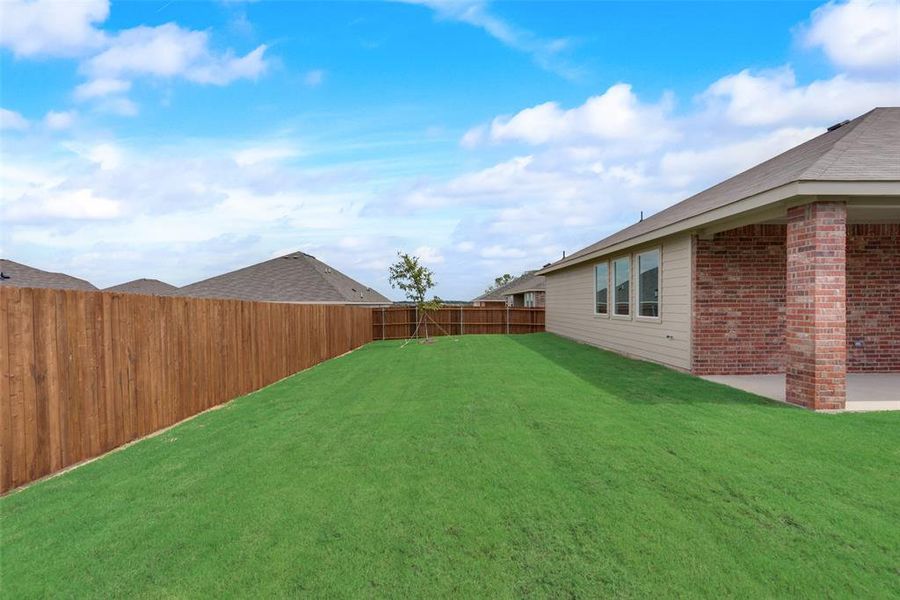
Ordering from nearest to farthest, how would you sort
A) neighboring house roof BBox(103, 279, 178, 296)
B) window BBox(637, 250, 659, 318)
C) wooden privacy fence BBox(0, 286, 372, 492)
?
wooden privacy fence BBox(0, 286, 372, 492), window BBox(637, 250, 659, 318), neighboring house roof BBox(103, 279, 178, 296)

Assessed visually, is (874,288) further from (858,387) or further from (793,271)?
(793,271)

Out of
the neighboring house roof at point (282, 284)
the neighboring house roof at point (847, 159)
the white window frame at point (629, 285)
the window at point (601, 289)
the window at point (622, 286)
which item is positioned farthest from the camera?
the neighboring house roof at point (282, 284)

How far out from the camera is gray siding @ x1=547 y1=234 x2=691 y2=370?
9297 mm

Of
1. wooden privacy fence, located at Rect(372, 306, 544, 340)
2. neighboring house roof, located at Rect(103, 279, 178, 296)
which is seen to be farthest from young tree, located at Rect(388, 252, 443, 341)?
neighboring house roof, located at Rect(103, 279, 178, 296)

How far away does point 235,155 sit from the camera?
1173 cm

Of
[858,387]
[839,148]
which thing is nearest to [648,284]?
[858,387]

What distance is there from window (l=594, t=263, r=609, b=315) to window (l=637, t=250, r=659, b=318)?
2274 mm

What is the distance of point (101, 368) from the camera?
525 centimetres

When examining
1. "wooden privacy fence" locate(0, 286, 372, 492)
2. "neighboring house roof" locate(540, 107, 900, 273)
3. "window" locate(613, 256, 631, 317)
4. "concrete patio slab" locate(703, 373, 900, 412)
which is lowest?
"concrete patio slab" locate(703, 373, 900, 412)

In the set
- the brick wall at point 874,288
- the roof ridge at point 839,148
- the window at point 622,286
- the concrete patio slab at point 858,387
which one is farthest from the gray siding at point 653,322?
the brick wall at point 874,288

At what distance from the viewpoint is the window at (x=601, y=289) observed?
13914 millimetres

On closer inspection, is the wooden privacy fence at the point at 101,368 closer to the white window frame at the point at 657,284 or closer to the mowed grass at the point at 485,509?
the mowed grass at the point at 485,509

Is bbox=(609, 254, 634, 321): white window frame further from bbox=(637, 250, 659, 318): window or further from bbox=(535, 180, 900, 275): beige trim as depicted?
bbox=(535, 180, 900, 275): beige trim

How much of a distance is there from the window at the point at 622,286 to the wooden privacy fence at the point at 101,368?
30.0 ft
